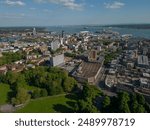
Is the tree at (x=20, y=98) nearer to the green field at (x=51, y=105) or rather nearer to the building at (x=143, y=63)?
the green field at (x=51, y=105)

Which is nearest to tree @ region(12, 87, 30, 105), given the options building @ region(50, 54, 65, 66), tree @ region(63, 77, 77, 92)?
tree @ region(63, 77, 77, 92)

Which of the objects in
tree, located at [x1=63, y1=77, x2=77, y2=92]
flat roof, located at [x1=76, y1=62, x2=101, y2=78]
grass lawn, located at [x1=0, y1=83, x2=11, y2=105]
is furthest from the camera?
flat roof, located at [x1=76, y1=62, x2=101, y2=78]

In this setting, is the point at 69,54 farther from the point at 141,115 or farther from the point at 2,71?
the point at 141,115

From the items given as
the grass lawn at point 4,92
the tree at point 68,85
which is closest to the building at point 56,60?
the grass lawn at point 4,92

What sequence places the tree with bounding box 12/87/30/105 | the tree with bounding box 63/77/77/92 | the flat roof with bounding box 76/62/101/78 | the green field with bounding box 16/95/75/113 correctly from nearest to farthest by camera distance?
1. the green field with bounding box 16/95/75/113
2. the tree with bounding box 12/87/30/105
3. the tree with bounding box 63/77/77/92
4. the flat roof with bounding box 76/62/101/78

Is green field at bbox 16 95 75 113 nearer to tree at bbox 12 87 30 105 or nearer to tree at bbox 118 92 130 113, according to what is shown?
tree at bbox 12 87 30 105

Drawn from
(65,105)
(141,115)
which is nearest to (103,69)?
(65,105)

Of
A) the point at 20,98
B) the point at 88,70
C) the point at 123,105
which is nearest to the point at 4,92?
the point at 20,98
